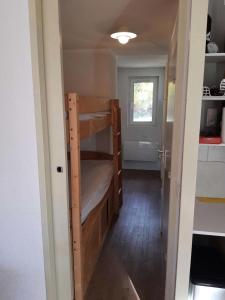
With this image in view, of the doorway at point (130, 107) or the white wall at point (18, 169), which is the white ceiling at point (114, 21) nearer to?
the doorway at point (130, 107)

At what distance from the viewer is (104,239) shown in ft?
8.52

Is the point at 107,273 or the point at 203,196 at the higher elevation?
the point at 203,196

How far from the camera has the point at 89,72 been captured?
11.3 ft

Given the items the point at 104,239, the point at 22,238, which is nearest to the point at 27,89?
the point at 22,238

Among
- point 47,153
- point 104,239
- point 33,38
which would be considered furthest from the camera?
point 104,239

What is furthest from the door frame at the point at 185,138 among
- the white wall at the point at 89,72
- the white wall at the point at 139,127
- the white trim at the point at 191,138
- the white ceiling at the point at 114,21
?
the white wall at the point at 139,127

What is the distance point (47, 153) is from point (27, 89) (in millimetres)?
398

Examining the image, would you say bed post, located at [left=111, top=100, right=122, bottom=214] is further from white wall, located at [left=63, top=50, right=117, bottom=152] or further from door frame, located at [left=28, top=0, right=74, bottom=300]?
door frame, located at [left=28, top=0, right=74, bottom=300]

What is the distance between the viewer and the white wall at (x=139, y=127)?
505cm

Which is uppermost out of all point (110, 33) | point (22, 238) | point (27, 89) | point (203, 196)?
point (110, 33)

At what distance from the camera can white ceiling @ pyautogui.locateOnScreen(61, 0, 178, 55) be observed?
1868 mm

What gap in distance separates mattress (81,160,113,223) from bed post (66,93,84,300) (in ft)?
0.69

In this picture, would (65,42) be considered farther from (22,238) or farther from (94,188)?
(22,238)

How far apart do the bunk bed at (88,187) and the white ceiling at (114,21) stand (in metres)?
0.75
